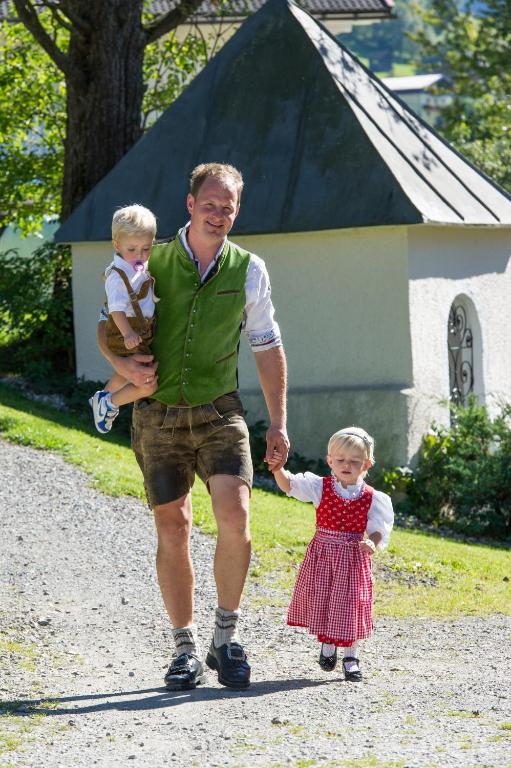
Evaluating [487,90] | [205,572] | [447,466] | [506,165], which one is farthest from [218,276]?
[487,90]

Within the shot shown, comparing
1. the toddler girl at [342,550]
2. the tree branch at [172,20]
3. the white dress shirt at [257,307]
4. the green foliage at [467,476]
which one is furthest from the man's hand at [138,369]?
the tree branch at [172,20]

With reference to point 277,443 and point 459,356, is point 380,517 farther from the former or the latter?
point 459,356

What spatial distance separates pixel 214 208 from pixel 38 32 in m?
10.5

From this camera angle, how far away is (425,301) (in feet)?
43.2

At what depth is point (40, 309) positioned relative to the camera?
1541 cm

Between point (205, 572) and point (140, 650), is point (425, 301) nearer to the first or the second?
point (205, 572)

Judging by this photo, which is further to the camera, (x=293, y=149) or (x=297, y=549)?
(x=293, y=149)

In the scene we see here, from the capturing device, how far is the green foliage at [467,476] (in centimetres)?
1250

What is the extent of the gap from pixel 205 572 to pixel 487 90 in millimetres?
27939

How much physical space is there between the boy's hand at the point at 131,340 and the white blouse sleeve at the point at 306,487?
3.22 feet

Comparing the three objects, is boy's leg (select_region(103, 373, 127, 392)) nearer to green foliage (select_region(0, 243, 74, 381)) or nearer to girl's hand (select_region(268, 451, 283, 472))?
girl's hand (select_region(268, 451, 283, 472))

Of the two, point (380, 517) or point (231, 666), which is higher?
point (380, 517)

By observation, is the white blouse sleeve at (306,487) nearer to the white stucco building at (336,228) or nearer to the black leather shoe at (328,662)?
the black leather shoe at (328,662)

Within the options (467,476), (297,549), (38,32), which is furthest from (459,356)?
(38,32)
